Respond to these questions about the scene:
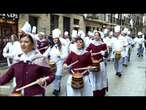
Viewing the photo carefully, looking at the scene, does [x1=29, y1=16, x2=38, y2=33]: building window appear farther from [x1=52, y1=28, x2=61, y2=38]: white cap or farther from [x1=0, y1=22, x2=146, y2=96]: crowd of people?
[x1=52, y1=28, x2=61, y2=38]: white cap

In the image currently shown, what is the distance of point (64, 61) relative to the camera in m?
5.98

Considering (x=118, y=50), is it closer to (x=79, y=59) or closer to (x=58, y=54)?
(x=58, y=54)

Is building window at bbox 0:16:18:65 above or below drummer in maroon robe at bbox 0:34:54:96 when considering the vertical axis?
above

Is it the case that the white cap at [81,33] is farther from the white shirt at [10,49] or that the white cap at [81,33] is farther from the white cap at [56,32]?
the white shirt at [10,49]

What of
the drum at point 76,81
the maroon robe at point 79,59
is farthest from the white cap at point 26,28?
the maroon robe at point 79,59

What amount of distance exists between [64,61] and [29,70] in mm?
1479

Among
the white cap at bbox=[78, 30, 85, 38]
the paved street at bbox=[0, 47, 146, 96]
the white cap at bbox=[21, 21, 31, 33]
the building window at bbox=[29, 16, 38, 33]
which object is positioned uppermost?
the building window at bbox=[29, 16, 38, 33]

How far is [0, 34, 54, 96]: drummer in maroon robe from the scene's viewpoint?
4.51m

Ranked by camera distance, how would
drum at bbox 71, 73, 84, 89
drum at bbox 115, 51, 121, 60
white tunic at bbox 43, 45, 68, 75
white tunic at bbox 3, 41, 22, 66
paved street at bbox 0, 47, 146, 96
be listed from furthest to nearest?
drum at bbox 115, 51, 121, 60 < white tunic at bbox 43, 45, 68, 75 < drum at bbox 71, 73, 84, 89 < white tunic at bbox 3, 41, 22, 66 < paved street at bbox 0, 47, 146, 96

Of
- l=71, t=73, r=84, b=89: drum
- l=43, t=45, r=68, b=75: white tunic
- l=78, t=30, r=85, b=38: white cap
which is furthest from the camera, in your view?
l=43, t=45, r=68, b=75: white tunic

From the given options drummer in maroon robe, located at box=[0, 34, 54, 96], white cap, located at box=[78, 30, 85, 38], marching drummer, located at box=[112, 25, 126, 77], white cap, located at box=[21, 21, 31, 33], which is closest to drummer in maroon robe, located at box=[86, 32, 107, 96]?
white cap, located at box=[78, 30, 85, 38]

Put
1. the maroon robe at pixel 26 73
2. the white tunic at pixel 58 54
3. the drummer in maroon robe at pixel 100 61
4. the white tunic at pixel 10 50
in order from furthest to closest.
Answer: the white tunic at pixel 58 54 < the drummer in maroon robe at pixel 100 61 < the white tunic at pixel 10 50 < the maroon robe at pixel 26 73

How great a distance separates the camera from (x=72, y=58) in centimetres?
574

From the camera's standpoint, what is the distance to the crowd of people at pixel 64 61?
454 centimetres
